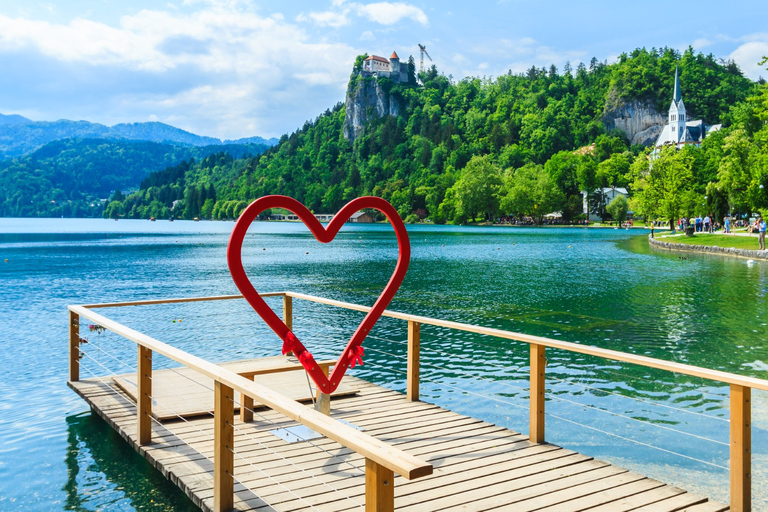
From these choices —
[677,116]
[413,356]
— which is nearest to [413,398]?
[413,356]

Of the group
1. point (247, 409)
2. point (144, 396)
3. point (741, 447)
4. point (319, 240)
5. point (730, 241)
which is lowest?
point (247, 409)

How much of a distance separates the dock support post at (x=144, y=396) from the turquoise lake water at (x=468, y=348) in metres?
0.66

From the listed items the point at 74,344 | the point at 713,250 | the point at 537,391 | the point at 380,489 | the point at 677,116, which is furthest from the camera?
the point at 677,116

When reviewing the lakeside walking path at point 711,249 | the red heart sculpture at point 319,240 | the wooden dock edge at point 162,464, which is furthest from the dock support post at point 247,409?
the lakeside walking path at point 711,249

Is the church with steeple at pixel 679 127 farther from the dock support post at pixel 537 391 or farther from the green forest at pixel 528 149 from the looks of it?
the dock support post at pixel 537 391

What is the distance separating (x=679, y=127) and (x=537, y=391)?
172 metres

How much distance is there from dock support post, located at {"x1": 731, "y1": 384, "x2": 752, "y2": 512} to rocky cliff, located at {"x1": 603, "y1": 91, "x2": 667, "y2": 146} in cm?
18324

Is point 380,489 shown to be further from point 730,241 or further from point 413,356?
point 730,241

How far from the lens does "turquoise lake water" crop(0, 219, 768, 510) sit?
7.71m

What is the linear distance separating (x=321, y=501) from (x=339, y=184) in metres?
182

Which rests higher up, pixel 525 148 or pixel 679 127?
pixel 679 127

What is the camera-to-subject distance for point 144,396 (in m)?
6.43

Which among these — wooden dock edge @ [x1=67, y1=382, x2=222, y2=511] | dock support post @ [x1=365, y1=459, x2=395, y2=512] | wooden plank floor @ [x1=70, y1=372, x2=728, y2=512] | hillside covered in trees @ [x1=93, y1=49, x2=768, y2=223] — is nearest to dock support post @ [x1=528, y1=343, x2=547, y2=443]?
wooden plank floor @ [x1=70, y1=372, x2=728, y2=512]

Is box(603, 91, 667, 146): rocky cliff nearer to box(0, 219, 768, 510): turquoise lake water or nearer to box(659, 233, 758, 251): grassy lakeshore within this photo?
box(659, 233, 758, 251): grassy lakeshore
